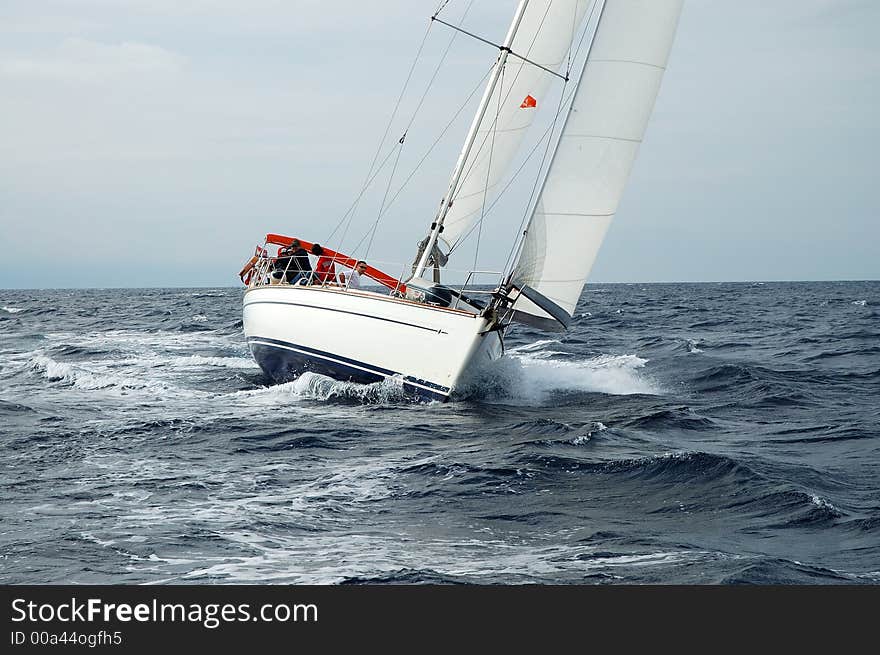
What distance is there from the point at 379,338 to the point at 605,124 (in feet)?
14.2

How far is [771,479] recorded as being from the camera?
8633 millimetres

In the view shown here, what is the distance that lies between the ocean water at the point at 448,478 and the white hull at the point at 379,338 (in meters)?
0.37

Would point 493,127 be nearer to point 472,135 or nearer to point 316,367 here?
point 472,135

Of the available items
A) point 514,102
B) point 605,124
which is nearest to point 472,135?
point 514,102

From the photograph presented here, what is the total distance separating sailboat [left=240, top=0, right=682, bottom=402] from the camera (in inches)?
490

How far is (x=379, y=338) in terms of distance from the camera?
13.2 m

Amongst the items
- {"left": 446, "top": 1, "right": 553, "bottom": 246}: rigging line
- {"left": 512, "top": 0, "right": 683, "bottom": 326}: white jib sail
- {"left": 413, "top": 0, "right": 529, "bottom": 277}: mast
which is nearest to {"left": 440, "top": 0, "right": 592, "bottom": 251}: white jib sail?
{"left": 446, "top": 1, "right": 553, "bottom": 246}: rigging line

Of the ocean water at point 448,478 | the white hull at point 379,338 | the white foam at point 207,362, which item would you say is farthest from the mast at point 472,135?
the white foam at point 207,362

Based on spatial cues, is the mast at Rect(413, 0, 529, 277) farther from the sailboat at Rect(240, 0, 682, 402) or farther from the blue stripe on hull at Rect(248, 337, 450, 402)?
the blue stripe on hull at Rect(248, 337, 450, 402)

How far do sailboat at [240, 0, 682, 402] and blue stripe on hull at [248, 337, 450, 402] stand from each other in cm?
2

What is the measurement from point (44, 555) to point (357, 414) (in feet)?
21.3

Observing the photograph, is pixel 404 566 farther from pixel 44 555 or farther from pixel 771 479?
pixel 771 479

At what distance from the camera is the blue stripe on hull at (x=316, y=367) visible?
13.3 metres
